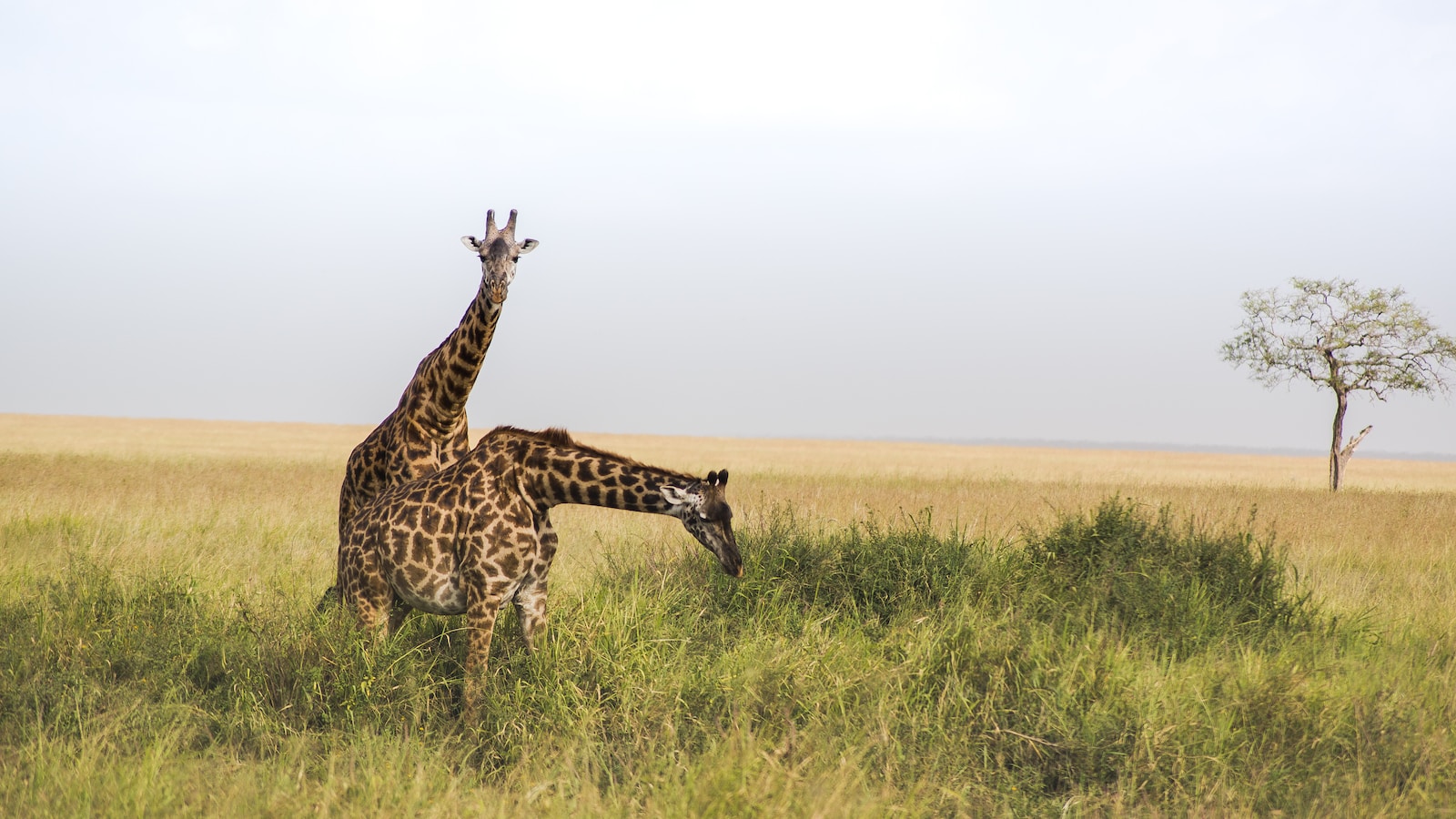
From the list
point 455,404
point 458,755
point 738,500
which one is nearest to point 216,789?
point 458,755

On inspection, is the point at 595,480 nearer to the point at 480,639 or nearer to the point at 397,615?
the point at 480,639

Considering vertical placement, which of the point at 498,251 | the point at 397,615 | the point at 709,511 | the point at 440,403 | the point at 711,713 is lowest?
the point at 711,713

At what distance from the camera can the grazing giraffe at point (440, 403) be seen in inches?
279

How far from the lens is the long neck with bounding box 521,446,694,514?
5.96 m

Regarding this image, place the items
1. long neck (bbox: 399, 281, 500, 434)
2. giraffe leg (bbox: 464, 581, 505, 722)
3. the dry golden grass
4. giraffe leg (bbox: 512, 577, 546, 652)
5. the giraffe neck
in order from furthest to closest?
the dry golden grass → long neck (bbox: 399, 281, 500, 434) → giraffe leg (bbox: 512, 577, 546, 652) → the giraffe neck → giraffe leg (bbox: 464, 581, 505, 722)

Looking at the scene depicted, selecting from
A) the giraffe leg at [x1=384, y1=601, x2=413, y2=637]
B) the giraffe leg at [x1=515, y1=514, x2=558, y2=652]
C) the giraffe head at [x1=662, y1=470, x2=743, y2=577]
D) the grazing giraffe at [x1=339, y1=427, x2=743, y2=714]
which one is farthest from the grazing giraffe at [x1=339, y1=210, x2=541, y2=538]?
the giraffe head at [x1=662, y1=470, x2=743, y2=577]

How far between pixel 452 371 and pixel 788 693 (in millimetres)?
3555

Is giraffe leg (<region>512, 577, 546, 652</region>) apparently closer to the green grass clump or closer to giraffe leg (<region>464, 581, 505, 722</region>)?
the green grass clump

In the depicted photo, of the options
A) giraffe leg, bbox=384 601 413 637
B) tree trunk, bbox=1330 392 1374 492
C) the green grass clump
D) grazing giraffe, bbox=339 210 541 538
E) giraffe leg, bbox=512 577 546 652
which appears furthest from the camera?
tree trunk, bbox=1330 392 1374 492

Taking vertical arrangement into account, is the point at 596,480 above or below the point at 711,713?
above

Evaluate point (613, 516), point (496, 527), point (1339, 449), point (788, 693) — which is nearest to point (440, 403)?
point (496, 527)

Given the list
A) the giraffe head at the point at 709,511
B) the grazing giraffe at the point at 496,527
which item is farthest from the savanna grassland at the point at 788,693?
the giraffe head at the point at 709,511

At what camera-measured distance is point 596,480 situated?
5.98 meters

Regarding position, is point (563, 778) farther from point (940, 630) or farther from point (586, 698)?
point (940, 630)
